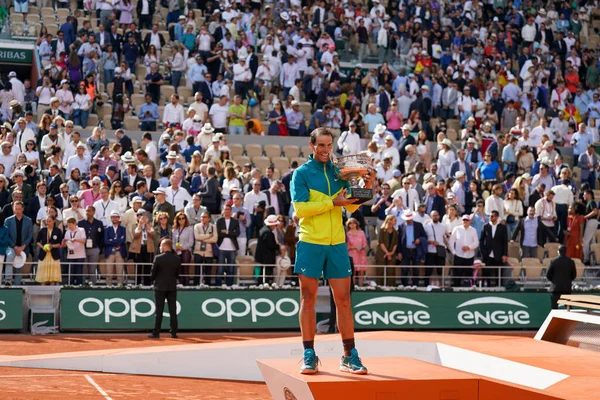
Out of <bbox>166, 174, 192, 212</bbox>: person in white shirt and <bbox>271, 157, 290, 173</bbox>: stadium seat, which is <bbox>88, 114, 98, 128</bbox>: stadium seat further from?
<bbox>166, 174, 192, 212</bbox>: person in white shirt

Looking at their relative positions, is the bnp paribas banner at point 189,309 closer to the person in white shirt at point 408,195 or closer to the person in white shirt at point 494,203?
the person in white shirt at point 408,195

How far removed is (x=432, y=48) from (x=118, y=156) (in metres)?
12.4

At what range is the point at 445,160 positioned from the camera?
76.2 ft

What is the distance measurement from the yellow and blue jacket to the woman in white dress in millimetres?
14824

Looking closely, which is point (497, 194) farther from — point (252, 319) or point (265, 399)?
point (265, 399)

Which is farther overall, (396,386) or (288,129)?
(288,129)

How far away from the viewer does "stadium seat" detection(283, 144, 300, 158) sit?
24250mm

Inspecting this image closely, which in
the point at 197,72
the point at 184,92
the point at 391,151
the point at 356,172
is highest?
the point at 197,72

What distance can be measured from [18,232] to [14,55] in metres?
9.21

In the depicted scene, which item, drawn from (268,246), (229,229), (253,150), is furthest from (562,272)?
(253,150)

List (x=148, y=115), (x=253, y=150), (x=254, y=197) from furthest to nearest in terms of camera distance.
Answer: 1. (x=148, y=115)
2. (x=253, y=150)
3. (x=254, y=197)

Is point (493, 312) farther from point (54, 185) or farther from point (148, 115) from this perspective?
point (148, 115)

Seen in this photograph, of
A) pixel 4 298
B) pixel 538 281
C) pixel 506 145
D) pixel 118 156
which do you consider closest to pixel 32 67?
pixel 118 156

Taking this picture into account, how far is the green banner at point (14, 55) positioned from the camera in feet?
85.9
